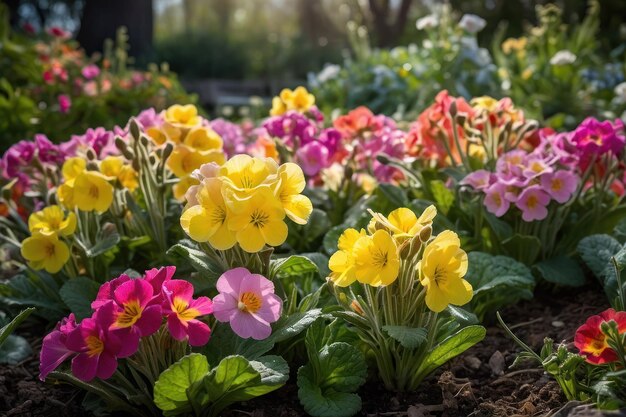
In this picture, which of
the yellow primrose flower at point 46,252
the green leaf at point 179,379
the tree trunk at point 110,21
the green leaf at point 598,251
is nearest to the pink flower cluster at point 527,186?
the green leaf at point 598,251

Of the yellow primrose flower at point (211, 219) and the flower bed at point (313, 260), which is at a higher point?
the yellow primrose flower at point (211, 219)

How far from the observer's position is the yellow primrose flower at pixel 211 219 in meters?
1.56

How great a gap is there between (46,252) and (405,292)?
1.11m

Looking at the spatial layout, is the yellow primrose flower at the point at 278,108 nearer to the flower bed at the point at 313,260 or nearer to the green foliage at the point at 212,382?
the flower bed at the point at 313,260

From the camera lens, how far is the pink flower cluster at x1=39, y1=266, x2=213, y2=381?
4.70 ft

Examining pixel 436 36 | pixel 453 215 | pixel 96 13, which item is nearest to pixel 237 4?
pixel 96 13

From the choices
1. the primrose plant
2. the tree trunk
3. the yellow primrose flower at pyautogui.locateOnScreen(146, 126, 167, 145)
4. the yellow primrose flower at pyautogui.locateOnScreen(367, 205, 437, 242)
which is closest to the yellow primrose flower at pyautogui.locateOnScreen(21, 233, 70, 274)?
the yellow primrose flower at pyautogui.locateOnScreen(146, 126, 167, 145)

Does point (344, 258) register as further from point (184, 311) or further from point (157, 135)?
point (157, 135)

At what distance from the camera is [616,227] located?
2.27 m

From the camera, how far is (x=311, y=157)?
255 cm

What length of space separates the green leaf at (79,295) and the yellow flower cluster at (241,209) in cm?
52

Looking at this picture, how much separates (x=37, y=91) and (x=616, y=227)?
3940 mm

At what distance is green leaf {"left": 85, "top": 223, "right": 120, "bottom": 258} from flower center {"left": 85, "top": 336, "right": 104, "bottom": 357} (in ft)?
1.98

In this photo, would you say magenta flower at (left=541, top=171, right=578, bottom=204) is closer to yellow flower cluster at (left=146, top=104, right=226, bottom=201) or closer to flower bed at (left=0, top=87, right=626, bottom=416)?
flower bed at (left=0, top=87, right=626, bottom=416)
